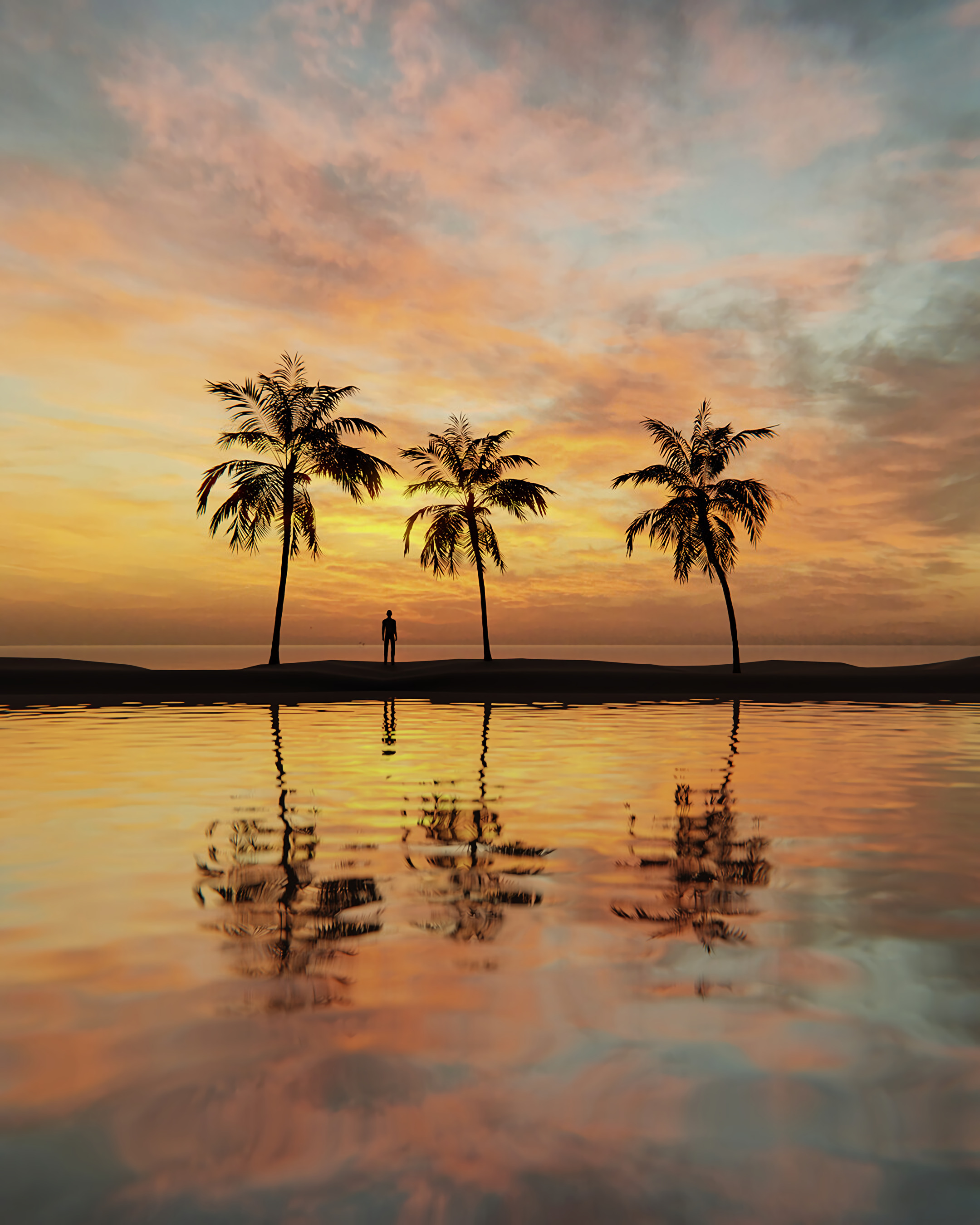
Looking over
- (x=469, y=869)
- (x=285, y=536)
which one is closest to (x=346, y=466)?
(x=285, y=536)

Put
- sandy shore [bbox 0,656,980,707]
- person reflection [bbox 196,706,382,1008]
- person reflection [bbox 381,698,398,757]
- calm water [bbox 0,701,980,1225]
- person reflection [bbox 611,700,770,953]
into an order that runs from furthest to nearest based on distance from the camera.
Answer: sandy shore [bbox 0,656,980,707] < person reflection [bbox 381,698,398,757] < person reflection [bbox 611,700,770,953] < person reflection [bbox 196,706,382,1008] < calm water [bbox 0,701,980,1225]

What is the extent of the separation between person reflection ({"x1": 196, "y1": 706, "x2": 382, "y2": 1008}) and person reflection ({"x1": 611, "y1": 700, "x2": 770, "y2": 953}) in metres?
1.71

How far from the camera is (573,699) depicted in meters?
26.8

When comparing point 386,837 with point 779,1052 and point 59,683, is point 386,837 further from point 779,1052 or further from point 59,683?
point 59,683

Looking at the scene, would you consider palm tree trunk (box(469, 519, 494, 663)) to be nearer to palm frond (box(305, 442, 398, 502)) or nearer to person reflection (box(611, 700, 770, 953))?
palm frond (box(305, 442, 398, 502))

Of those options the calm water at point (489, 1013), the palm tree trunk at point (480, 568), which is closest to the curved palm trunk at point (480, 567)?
the palm tree trunk at point (480, 568)

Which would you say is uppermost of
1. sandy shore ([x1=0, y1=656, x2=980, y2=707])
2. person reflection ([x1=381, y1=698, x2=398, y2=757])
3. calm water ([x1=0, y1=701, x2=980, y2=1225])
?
sandy shore ([x1=0, y1=656, x2=980, y2=707])

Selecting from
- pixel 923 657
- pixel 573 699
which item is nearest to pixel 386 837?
pixel 573 699

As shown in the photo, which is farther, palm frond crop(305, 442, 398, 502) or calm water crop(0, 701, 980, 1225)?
palm frond crop(305, 442, 398, 502)

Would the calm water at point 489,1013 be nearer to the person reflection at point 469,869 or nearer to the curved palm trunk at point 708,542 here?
the person reflection at point 469,869

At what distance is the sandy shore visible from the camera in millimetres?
27000

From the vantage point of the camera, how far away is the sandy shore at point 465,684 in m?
27.0

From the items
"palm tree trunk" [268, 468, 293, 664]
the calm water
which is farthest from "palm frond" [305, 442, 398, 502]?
the calm water

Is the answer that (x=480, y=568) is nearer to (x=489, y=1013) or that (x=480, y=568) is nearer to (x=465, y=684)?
(x=465, y=684)
